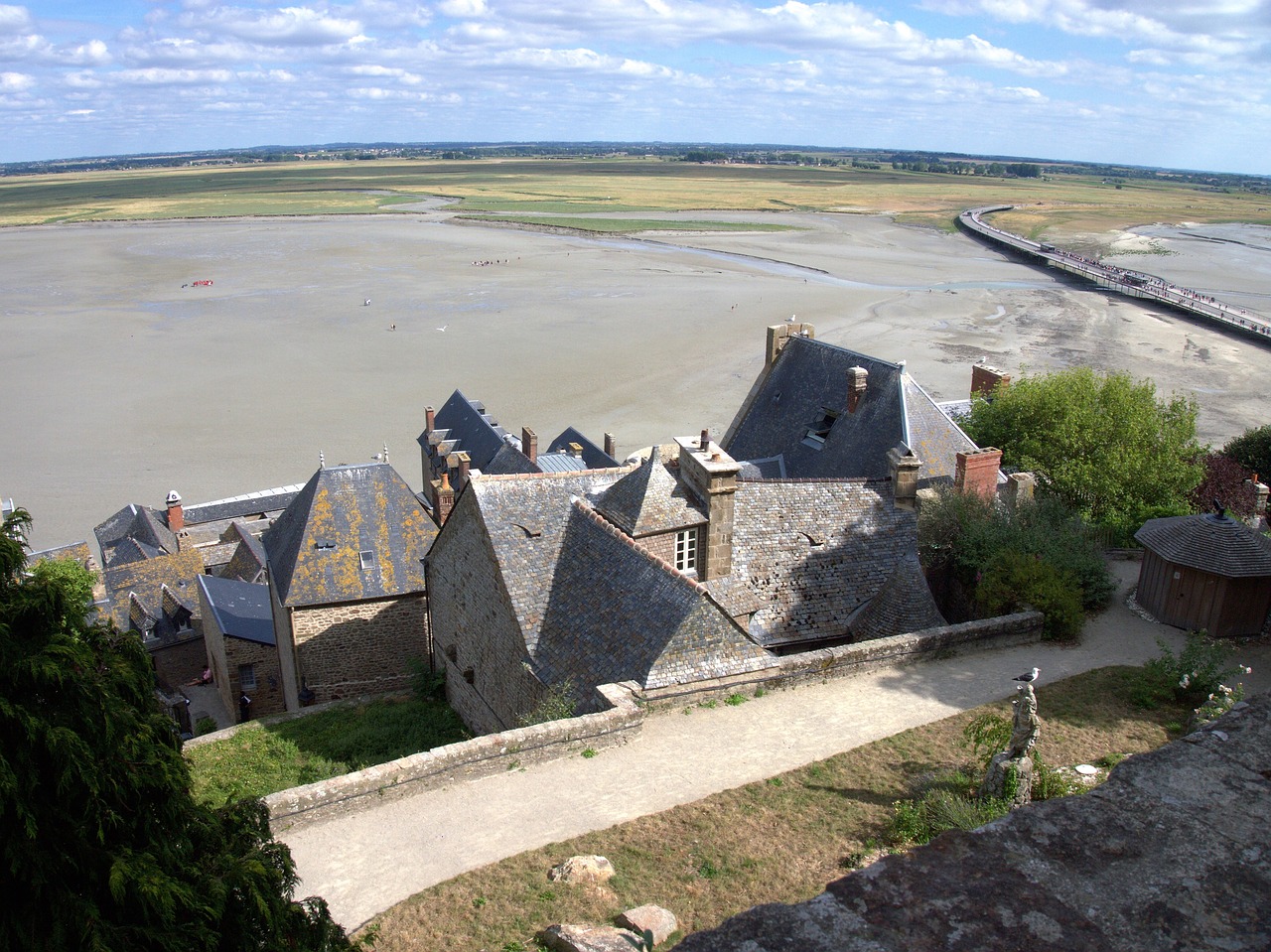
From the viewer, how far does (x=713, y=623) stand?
1441cm

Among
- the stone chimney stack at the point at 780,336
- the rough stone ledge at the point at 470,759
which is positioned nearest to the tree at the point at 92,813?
the rough stone ledge at the point at 470,759

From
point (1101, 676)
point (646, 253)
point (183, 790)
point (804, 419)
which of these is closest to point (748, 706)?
point (1101, 676)

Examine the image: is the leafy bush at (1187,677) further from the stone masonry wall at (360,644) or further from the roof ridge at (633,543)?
the stone masonry wall at (360,644)

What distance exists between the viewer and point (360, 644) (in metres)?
22.2

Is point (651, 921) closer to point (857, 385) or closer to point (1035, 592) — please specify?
point (1035, 592)

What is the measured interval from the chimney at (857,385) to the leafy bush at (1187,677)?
9.97 meters

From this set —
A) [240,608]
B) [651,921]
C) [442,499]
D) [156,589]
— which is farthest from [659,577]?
[156,589]

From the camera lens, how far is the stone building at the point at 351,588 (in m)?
21.7

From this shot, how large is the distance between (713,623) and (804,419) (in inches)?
469

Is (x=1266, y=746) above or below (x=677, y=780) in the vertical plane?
above

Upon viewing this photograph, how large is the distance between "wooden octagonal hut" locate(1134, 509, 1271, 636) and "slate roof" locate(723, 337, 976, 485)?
490 cm

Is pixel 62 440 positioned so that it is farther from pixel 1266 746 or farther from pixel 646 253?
pixel 646 253

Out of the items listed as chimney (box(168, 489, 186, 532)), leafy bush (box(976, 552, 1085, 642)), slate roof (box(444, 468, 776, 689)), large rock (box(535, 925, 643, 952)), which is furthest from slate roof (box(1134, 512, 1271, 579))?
chimney (box(168, 489, 186, 532))

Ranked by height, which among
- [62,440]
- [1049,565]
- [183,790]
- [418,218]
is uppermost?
[418,218]
